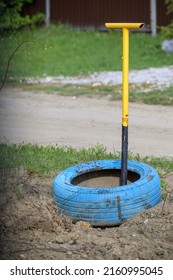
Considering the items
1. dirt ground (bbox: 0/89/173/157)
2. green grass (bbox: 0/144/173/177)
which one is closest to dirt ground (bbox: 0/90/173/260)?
dirt ground (bbox: 0/89/173/157)

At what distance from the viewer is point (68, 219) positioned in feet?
17.3

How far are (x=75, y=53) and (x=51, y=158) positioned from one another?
28.0ft

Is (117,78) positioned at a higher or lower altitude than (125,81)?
lower

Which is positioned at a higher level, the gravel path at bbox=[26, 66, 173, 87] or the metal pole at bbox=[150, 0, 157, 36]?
the metal pole at bbox=[150, 0, 157, 36]

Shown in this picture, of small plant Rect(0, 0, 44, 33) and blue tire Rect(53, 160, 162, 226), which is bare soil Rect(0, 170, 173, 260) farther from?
small plant Rect(0, 0, 44, 33)

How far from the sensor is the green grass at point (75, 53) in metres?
13.1

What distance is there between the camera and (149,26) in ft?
56.5

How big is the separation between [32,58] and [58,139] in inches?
256

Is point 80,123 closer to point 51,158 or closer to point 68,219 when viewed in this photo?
point 51,158

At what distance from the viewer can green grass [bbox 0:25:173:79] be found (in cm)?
1312

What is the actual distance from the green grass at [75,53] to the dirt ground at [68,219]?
2.79 m

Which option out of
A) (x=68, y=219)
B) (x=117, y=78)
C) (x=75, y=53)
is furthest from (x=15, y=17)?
(x=68, y=219)

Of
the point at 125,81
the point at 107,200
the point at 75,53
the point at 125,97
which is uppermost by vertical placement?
the point at 125,81

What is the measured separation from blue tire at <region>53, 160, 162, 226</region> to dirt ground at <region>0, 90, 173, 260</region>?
0.20 feet
